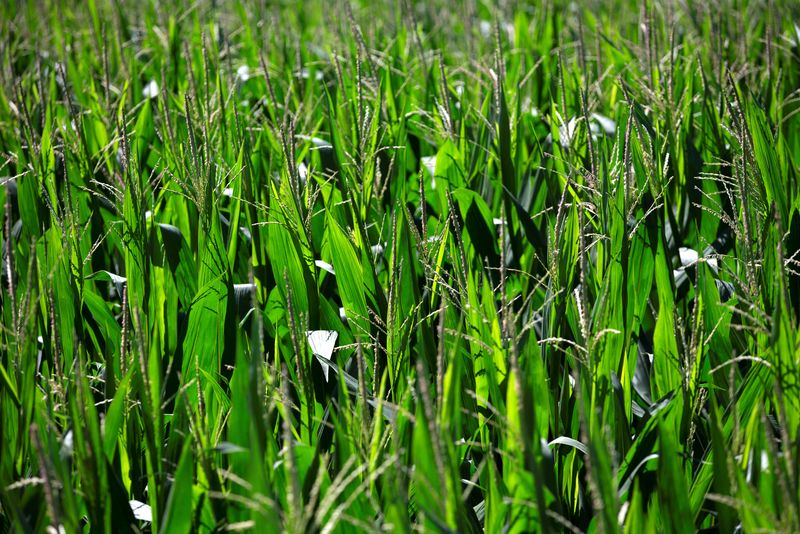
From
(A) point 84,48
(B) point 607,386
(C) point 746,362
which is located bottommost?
(C) point 746,362

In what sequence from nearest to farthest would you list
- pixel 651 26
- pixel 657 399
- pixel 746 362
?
1. pixel 657 399
2. pixel 746 362
3. pixel 651 26

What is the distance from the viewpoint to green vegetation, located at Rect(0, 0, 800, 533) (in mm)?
1057

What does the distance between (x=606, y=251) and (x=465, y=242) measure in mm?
361

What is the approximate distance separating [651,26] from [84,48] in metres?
2.19

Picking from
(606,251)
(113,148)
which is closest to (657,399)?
(606,251)

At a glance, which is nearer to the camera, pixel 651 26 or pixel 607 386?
pixel 607 386

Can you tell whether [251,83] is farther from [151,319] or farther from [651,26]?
[151,319]

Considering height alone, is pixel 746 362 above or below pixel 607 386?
below

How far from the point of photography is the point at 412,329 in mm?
1544

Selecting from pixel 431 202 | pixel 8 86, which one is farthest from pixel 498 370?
pixel 8 86

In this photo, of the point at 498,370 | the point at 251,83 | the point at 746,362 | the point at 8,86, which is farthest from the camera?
the point at 251,83

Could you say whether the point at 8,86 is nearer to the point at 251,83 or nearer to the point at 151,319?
the point at 251,83

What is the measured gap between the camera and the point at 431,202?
7.22 feet

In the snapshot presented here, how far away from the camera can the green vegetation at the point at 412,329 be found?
1.06 meters
